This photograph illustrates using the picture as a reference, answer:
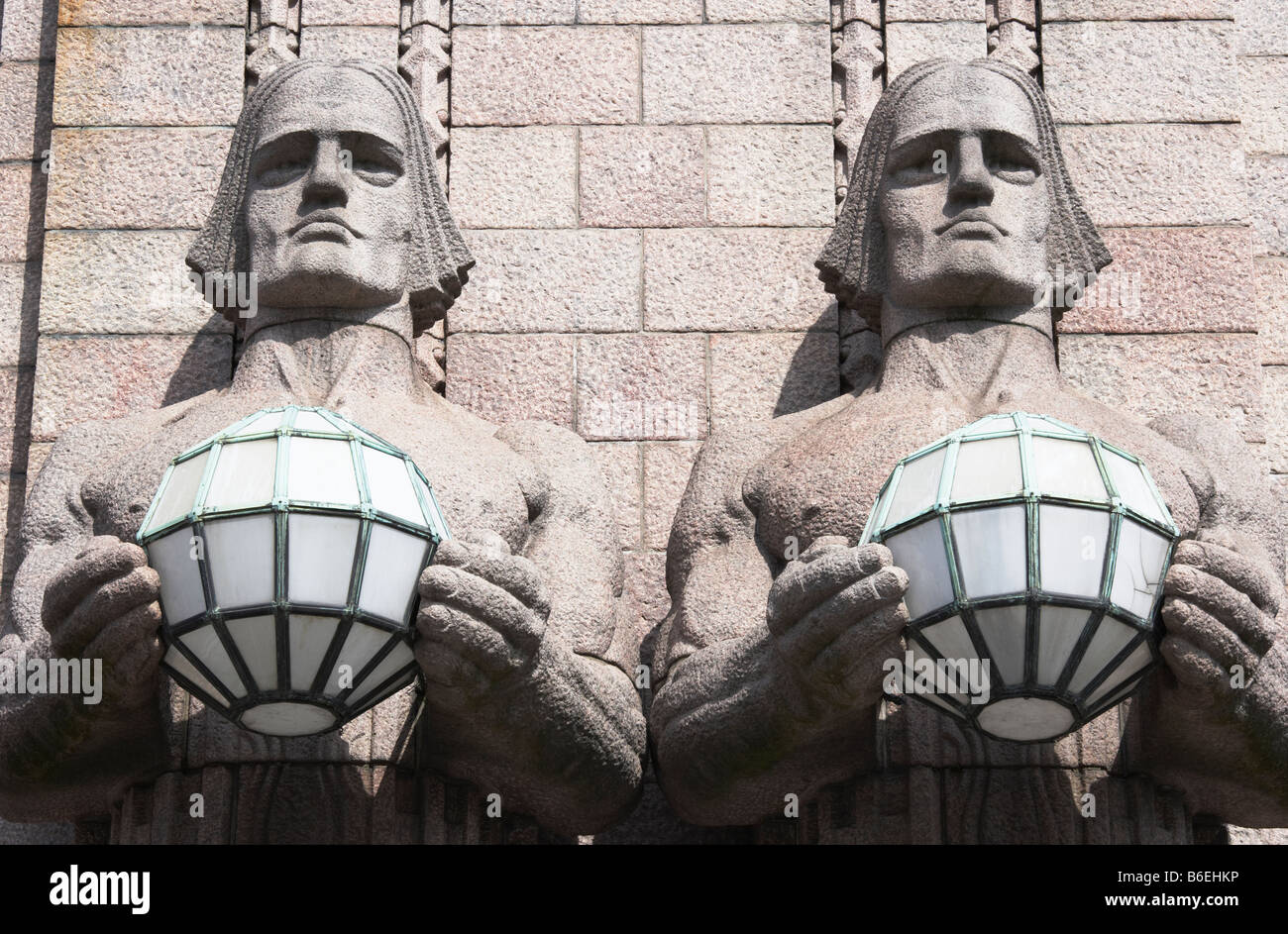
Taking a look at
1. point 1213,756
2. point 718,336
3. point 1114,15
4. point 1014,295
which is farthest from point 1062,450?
point 1114,15

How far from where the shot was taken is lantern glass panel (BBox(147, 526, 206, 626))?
25.9ft

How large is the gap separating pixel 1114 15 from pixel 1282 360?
1.66 meters

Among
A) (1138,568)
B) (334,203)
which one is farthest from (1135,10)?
(1138,568)

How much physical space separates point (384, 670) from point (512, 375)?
3218 mm

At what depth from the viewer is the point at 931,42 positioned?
468 inches

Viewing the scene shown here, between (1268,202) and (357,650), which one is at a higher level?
(1268,202)

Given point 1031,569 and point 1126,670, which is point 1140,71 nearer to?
point 1126,670

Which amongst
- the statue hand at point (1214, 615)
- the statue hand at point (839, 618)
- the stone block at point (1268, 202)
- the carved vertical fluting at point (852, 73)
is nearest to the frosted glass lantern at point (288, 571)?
the statue hand at point (839, 618)

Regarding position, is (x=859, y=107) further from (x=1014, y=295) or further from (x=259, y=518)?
(x=259, y=518)

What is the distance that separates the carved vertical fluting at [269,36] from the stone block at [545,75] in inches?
27.0

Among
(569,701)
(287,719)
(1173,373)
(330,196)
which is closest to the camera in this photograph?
(287,719)

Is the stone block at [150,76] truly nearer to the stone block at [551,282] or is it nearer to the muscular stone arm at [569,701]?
the stone block at [551,282]

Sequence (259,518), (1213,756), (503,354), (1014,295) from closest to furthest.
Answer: (259,518) < (1213,756) < (1014,295) < (503,354)

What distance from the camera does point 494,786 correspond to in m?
9.19
